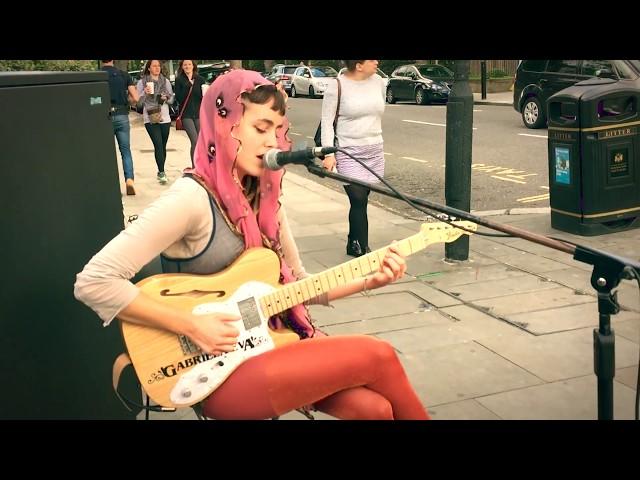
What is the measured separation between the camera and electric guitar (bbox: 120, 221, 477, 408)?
2229 millimetres

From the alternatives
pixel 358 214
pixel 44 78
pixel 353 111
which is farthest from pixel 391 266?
pixel 358 214

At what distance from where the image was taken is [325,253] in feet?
21.0

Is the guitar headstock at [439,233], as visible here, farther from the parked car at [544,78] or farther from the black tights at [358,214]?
the parked car at [544,78]

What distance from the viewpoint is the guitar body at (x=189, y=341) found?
7.31 ft

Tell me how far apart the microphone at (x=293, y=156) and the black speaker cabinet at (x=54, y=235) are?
2.65ft

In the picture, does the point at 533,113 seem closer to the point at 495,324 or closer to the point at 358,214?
the point at 358,214

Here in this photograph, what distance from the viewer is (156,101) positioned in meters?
9.98

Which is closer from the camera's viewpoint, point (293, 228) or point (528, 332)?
point (528, 332)

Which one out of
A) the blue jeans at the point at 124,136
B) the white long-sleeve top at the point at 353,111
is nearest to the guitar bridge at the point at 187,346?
the white long-sleeve top at the point at 353,111

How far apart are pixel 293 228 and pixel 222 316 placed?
5.24 metres

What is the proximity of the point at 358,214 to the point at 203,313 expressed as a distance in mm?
3878
